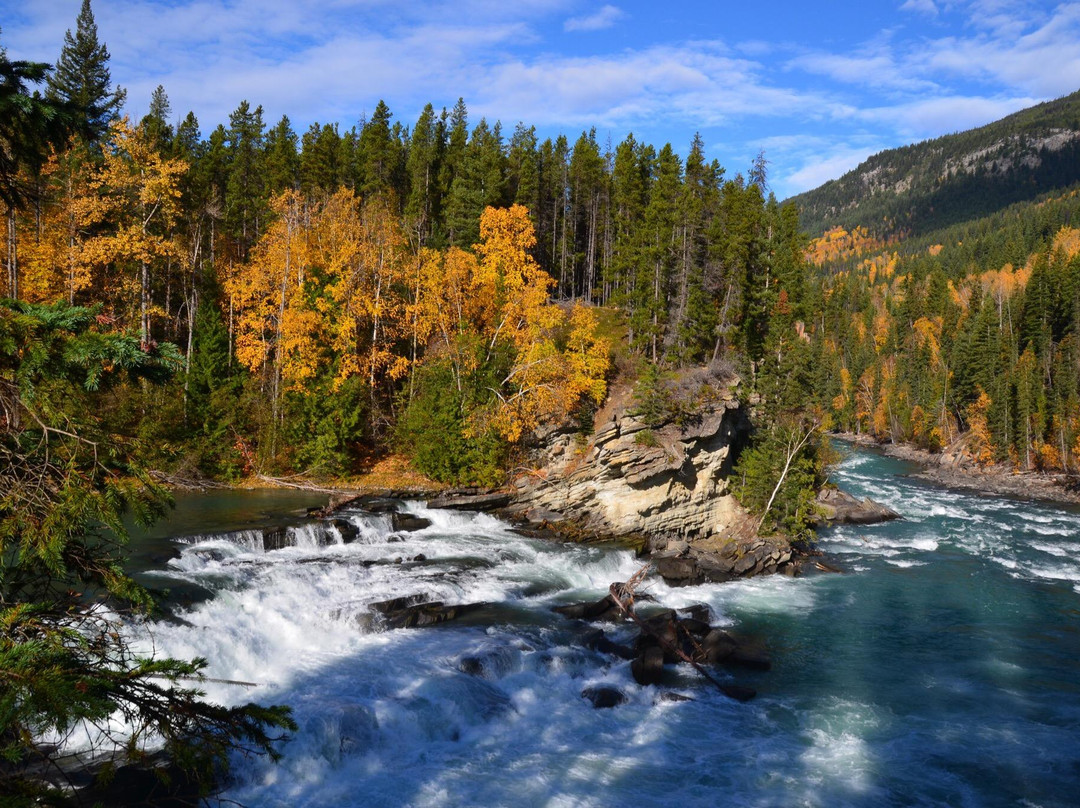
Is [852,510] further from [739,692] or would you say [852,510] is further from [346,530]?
[346,530]

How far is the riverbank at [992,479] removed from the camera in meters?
54.6

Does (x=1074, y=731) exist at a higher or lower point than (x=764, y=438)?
lower

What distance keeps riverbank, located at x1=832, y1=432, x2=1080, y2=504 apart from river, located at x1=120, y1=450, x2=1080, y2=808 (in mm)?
33280

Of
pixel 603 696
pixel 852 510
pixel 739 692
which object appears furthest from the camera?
pixel 852 510

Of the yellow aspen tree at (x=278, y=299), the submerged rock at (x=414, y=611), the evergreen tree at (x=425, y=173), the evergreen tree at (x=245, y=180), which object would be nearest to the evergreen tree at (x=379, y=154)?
the evergreen tree at (x=425, y=173)

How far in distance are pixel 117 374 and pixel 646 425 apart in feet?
85.0

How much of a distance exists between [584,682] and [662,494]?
1378 cm

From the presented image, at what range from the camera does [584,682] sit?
17188 millimetres

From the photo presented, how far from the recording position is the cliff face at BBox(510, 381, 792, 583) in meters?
29.0

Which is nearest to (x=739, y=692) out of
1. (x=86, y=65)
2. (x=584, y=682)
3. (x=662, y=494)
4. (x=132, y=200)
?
(x=584, y=682)

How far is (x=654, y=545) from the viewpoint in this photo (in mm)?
28344

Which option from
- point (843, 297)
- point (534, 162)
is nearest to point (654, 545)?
point (534, 162)

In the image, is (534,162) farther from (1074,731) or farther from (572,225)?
(1074,731)

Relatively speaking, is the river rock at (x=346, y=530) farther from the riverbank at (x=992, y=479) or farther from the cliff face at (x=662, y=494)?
the riverbank at (x=992, y=479)
